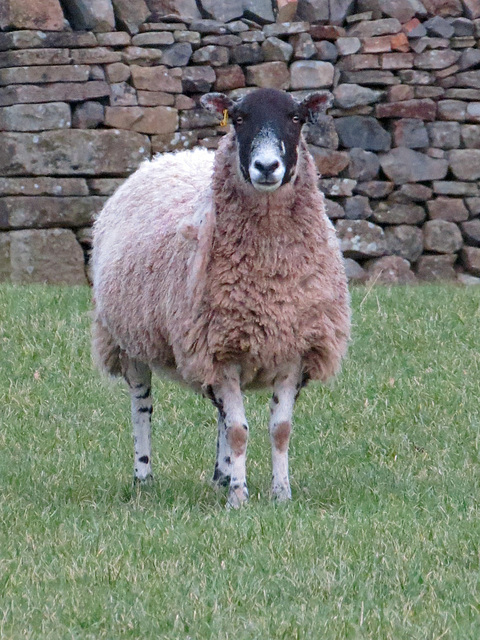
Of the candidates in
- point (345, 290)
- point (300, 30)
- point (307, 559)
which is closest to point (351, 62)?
point (300, 30)

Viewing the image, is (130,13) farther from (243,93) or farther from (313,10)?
(313,10)

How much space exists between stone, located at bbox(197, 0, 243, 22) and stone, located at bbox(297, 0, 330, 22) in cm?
63

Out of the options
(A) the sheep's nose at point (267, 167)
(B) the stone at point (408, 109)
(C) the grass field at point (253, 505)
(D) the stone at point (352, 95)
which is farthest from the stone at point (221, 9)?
(A) the sheep's nose at point (267, 167)

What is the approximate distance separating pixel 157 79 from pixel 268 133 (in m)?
6.84

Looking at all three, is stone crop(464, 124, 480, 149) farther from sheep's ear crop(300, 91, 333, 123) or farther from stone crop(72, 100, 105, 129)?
sheep's ear crop(300, 91, 333, 123)

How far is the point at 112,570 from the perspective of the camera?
4004 millimetres

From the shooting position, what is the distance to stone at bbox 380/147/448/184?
12.4 meters

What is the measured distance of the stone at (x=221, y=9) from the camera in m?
12.1

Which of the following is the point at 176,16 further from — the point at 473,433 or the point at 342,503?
the point at 342,503

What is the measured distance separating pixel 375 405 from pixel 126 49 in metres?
5.75

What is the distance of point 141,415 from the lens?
6109mm

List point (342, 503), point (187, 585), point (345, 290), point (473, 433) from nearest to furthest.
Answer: point (187, 585) → point (342, 503) → point (345, 290) → point (473, 433)

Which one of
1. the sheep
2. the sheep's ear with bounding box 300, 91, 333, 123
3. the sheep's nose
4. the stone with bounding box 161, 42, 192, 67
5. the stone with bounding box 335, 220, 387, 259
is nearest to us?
the sheep's nose

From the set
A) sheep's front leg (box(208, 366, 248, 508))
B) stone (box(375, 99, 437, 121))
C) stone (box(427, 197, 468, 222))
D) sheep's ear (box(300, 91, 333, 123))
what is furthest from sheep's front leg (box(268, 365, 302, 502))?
stone (box(427, 197, 468, 222))
